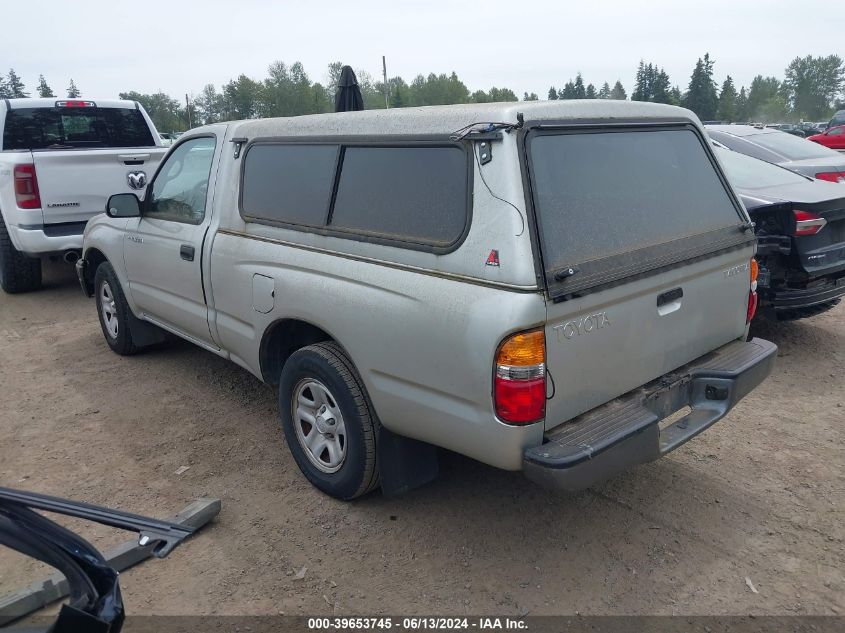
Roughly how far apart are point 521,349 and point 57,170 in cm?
663

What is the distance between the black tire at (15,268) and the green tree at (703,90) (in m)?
81.0

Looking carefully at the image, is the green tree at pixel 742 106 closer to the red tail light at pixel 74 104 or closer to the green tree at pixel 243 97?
the green tree at pixel 243 97

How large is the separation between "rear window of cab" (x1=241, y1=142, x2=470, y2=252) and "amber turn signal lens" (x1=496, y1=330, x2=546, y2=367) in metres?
0.50

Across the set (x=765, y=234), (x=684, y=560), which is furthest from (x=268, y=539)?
(x=765, y=234)

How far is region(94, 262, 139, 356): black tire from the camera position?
18.2ft

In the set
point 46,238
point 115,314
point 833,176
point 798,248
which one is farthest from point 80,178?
point 833,176

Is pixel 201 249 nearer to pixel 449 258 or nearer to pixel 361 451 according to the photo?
pixel 361 451

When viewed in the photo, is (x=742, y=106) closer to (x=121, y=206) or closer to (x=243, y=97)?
(x=243, y=97)

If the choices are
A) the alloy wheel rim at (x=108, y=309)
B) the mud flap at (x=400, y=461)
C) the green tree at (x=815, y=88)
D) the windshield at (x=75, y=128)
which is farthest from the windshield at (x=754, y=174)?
the green tree at (x=815, y=88)

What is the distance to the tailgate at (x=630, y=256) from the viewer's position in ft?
8.89

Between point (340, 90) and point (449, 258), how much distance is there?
10.7ft

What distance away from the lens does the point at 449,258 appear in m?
2.80

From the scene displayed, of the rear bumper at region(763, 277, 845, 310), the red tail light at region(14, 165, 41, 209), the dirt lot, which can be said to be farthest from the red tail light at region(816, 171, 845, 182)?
the red tail light at region(14, 165, 41, 209)

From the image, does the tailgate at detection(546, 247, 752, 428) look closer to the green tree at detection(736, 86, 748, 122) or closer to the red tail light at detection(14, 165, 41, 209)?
the red tail light at detection(14, 165, 41, 209)
